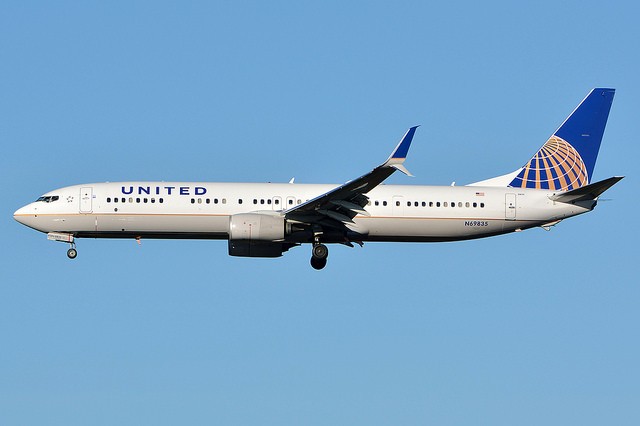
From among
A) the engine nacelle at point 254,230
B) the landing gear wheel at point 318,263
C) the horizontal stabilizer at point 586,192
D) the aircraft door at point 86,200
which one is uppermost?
the horizontal stabilizer at point 586,192

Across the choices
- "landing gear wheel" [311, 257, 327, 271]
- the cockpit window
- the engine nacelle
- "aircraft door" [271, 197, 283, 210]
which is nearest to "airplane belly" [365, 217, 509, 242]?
"landing gear wheel" [311, 257, 327, 271]

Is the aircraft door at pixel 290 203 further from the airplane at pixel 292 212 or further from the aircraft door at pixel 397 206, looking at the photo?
the aircraft door at pixel 397 206

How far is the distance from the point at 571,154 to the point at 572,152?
15cm

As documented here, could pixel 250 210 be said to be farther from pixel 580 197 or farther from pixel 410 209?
pixel 580 197

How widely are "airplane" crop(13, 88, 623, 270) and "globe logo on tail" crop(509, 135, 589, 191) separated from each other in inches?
A: 52.6

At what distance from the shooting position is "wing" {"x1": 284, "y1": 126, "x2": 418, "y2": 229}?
154 feet

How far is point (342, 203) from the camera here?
162 feet

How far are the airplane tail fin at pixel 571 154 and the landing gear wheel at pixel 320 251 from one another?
833 cm

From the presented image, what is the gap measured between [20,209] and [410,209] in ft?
54.1

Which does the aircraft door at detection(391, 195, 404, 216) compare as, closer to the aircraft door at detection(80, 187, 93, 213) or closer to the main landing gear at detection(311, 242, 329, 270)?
the main landing gear at detection(311, 242, 329, 270)

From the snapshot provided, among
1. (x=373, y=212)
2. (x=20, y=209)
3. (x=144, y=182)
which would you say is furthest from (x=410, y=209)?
(x=20, y=209)

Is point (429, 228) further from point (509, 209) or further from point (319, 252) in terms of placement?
point (319, 252)

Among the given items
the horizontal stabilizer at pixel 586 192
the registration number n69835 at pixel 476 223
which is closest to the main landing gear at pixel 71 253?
the registration number n69835 at pixel 476 223

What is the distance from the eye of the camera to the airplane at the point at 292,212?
1976 inches
